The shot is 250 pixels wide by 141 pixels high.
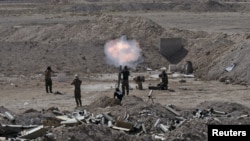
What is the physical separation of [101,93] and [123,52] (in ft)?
26.4

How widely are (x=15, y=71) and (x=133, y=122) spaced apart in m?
16.6

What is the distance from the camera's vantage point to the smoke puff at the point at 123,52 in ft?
119

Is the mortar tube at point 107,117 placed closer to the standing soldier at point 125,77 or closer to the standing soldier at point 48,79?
the standing soldier at point 125,77

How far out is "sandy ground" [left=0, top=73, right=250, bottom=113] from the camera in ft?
88.2

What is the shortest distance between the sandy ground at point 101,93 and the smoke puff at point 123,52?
266cm

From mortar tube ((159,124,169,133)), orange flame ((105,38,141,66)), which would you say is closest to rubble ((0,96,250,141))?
mortar tube ((159,124,169,133))

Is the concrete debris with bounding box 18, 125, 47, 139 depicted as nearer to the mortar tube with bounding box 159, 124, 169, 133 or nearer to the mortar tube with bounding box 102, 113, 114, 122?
the mortar tube with bounding box 102, 113, 114, 122

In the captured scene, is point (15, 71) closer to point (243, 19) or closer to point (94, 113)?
point (94, 113)

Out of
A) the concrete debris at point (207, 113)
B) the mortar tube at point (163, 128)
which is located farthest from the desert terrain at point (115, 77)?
the concrete debris at point (207, 113)

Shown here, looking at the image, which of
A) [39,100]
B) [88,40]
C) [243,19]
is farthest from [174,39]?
[243,19]

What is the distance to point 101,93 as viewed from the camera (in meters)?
29.3

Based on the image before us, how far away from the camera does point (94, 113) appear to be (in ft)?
67.2

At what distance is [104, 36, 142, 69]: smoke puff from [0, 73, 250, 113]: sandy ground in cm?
266

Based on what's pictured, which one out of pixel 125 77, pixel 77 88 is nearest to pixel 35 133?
pixel 77 88
